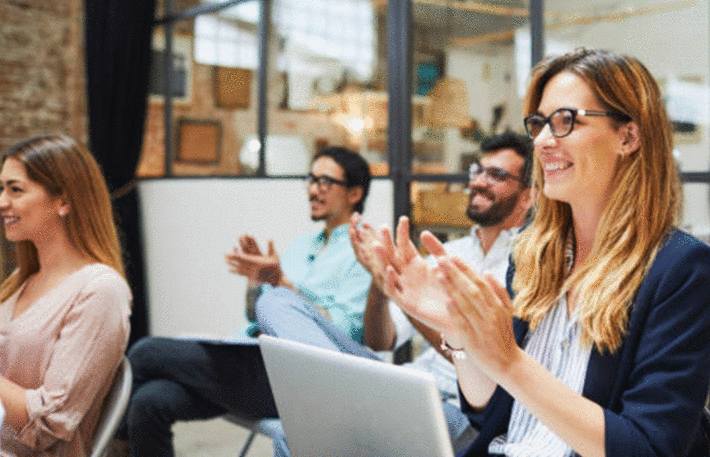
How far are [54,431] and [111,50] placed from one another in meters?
3.75

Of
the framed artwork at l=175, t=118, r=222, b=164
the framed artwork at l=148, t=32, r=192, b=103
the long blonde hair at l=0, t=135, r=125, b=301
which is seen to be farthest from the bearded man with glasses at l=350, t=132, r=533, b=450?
the framed artwork at l=148, t=32, r=192, b=103

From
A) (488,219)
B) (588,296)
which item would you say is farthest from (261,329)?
(488,219)

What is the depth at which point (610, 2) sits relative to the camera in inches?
141

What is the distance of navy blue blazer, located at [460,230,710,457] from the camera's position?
1.16m

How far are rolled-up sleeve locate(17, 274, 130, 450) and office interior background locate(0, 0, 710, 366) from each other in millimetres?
715

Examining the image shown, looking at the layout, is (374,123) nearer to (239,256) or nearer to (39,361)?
(239,256)

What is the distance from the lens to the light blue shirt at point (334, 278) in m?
2.79

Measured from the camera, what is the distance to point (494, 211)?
8.59 feet

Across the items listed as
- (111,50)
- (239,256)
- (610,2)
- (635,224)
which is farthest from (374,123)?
(635,224)

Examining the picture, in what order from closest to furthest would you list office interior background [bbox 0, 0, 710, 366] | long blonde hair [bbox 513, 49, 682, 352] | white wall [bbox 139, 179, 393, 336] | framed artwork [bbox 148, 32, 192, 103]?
long blonde hair [bbox 513, 49, 682, 352] → office interior background [bbox 0, 0, 710, 366] → white wall [bbox 139, 179, 393, 336] → framed artwork [bbox 148, 32, 192, 103]

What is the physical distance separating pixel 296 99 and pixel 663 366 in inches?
137

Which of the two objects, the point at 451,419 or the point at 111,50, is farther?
the point at 111,50

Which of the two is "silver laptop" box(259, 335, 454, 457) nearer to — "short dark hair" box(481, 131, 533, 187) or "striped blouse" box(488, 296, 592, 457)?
"striped blouse" box(488, 296, 592, 457)

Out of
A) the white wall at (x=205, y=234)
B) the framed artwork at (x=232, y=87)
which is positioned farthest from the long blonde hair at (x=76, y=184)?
the framed artwork at (x=232, y=87)
